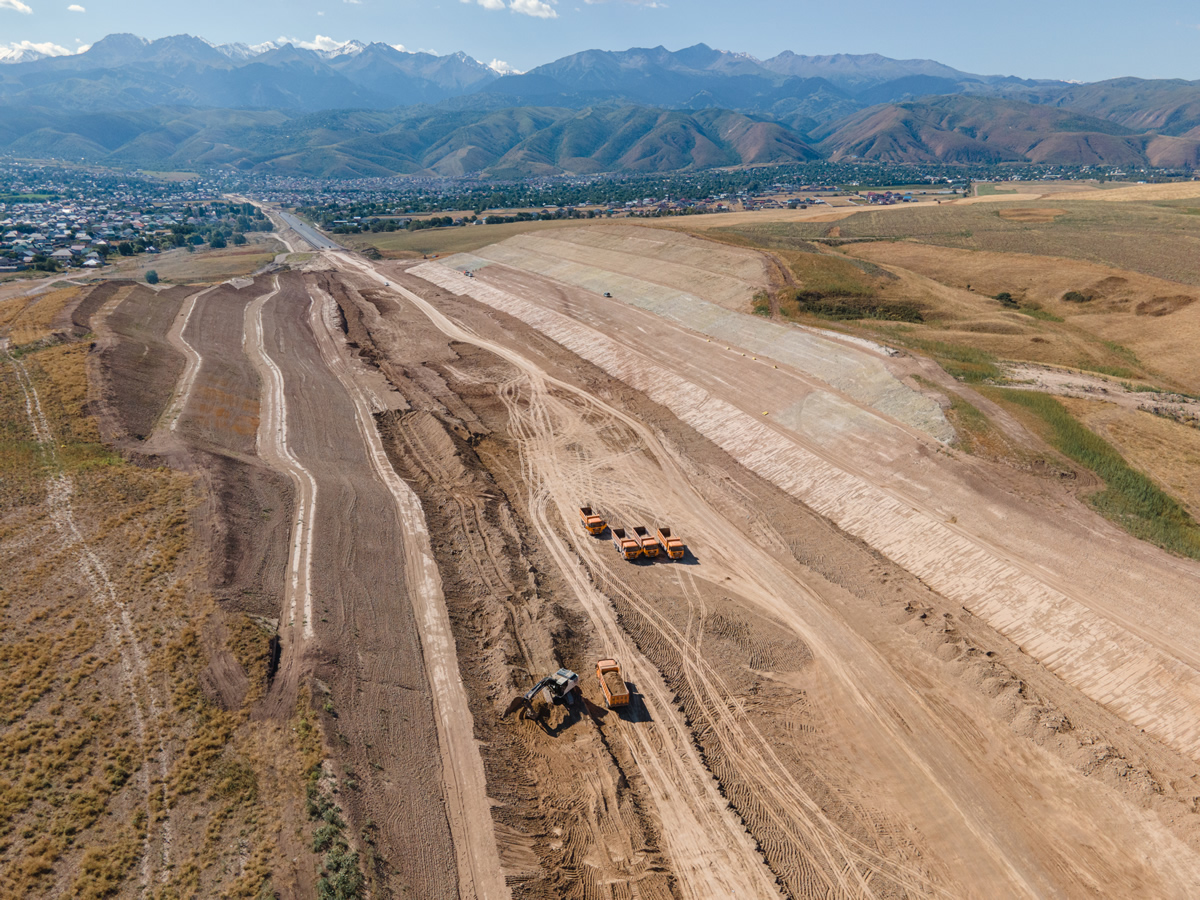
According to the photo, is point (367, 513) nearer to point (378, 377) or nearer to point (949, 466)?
point (378, 377)

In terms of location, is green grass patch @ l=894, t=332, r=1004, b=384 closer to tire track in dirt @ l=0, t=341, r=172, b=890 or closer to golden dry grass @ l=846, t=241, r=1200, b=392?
golden dry grass @ l=846, t=241, r=1200, b=392

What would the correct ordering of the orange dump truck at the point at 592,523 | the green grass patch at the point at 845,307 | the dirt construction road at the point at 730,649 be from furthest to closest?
1. the green grass patch at the point at 845,307
2. the orange dump truck at the point at 592,523
3. the dirt construction road at the point at 730,649

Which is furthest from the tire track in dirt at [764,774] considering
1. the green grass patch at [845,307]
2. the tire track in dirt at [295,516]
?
the green grass patch at [845,307]

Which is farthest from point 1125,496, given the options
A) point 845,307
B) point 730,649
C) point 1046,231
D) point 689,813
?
point 1046,231

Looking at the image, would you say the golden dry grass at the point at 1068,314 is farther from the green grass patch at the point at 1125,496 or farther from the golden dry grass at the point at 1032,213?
the golden dry grass at the point at 1032,213

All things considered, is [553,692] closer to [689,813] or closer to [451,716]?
[451,716]
